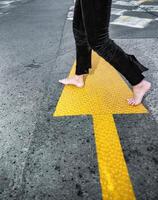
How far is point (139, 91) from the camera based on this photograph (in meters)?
2.71

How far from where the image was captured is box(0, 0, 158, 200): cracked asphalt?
187 cm

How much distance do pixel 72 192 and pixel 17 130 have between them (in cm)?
87

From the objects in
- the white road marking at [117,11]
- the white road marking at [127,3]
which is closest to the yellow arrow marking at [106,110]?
the white road marking at [117,11]

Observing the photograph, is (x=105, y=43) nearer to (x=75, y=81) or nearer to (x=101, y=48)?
(x=101, y=48)

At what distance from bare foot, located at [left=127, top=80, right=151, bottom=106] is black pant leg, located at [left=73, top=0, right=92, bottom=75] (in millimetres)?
622

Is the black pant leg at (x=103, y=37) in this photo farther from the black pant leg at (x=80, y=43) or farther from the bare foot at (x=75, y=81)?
the bare foot at (x=75, y=81)

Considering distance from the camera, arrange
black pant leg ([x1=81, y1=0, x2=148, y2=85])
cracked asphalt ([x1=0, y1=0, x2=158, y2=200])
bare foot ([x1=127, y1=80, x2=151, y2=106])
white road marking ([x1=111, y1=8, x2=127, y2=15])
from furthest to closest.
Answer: white road marking ([x1=111, y1=8, x2=127, y2=15]) < bare foot ([x1=127, y1=80, x2=151, y2=106]) < black pant leg ([x1=81, y1=0, x2=148, y2=85]) < cracked asphalt ([x1=0, y1=0, x2=158, y2=200])

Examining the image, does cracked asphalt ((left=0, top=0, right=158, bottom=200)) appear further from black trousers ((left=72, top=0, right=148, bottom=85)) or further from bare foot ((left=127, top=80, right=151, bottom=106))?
black trousers ((left=72, top=0, right=148, bottom=85))

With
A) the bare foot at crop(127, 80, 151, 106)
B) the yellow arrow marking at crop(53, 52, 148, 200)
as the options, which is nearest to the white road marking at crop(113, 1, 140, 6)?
the yellow arrow marking at crop(53, 52, 148, 200)

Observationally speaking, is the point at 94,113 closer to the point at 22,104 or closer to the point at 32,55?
the point at 22,104

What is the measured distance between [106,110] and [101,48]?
597 mm

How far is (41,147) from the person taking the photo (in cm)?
223

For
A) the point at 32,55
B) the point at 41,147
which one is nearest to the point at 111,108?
the point at 41,147

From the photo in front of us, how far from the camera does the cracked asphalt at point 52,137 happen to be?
1873 mm
